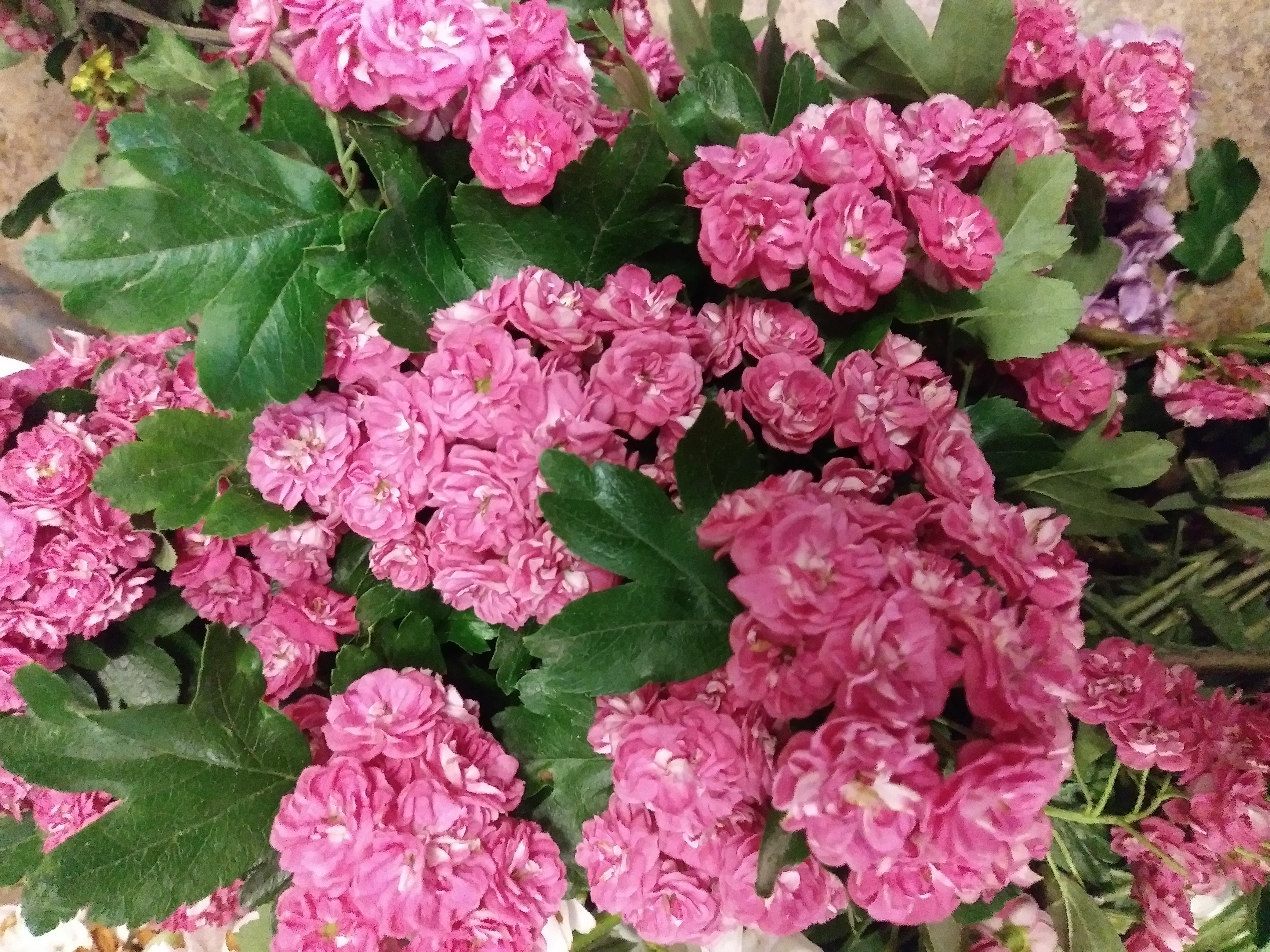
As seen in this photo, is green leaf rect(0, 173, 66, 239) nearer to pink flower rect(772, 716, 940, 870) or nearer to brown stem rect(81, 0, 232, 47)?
brown stem rect(81, 0, 232, 47)

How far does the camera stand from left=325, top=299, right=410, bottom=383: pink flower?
0.65m

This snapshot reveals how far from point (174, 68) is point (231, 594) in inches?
19.2

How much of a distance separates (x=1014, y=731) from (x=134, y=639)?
753mm

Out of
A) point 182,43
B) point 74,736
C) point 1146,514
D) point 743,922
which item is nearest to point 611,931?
point 743,922

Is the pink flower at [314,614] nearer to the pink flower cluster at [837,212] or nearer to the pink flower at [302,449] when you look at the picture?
the pink flower at [302,449]

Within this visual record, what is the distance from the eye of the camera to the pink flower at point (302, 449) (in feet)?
2.14

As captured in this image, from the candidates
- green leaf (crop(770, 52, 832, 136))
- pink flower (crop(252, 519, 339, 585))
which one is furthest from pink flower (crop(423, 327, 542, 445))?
green leaf (crop(770, 52, 832, 136))

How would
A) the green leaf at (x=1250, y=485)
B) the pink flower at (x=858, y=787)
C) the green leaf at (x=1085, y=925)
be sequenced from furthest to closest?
the green leaf at (x=1250, y=485)
the green leaf at (x=1085, y=925)
the pink flower at (x=858, y=787)

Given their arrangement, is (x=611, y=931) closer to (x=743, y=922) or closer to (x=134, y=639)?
(x=743, y=922)

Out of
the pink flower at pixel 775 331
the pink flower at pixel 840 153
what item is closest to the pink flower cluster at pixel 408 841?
the pink flower at pixel 775 331

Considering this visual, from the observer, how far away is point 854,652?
1.36 feet

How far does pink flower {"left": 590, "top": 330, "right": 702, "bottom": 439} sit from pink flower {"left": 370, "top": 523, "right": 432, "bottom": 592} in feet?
0.63

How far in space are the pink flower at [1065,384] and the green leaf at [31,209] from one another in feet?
3.45

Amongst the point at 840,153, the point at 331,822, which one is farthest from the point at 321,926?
the point at 840,153
